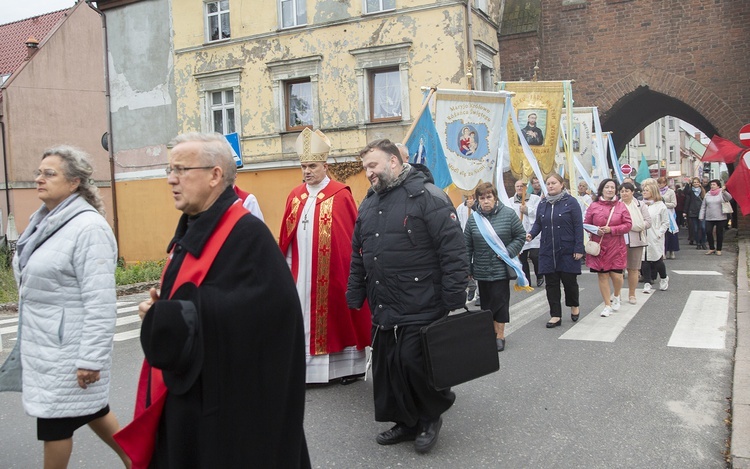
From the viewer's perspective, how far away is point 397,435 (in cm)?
440

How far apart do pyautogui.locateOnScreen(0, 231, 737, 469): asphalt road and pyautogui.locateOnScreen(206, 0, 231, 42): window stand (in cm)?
1528

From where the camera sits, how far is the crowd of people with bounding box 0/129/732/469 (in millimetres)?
2400

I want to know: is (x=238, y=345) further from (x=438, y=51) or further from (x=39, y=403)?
(x=438, y=51)

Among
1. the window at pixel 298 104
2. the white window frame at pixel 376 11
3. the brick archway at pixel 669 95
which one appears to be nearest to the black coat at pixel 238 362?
the white window frame at pixel 376 11

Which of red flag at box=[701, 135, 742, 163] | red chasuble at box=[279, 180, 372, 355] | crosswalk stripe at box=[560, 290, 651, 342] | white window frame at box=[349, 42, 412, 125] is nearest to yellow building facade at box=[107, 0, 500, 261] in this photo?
white window frame at box=[349, 42, 412, 125]

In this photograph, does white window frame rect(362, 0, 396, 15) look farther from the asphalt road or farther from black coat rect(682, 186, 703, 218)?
the asphalt road

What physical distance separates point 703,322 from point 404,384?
5.63 metres

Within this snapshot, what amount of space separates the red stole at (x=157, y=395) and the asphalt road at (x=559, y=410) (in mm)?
1763

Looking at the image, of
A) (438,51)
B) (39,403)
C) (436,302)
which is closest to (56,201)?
(39,403)

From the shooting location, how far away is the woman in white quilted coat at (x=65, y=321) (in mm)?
3189

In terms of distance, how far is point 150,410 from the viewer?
2.47 m

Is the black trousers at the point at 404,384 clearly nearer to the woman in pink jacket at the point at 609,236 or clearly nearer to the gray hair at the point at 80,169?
the gray hair at the point at 80,169

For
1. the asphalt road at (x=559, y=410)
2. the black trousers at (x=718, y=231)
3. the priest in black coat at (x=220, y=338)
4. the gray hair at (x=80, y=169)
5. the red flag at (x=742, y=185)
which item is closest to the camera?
the priest in black coat at (x=220, y=338)

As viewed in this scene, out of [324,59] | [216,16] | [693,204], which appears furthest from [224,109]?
[693,204]
